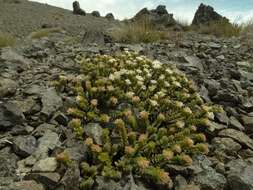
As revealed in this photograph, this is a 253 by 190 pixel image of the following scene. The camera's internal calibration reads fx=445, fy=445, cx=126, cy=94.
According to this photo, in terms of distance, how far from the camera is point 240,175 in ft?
15.8

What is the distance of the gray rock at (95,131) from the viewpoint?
17.1ft

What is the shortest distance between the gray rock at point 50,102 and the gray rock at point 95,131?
618 mm

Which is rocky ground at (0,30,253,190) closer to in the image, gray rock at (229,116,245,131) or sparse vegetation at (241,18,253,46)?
gray rock at (229,116,245,131)

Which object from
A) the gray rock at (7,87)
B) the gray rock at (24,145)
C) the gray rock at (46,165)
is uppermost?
the gray rock at (7,87)

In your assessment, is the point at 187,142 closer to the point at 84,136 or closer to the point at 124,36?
the point at 84,136

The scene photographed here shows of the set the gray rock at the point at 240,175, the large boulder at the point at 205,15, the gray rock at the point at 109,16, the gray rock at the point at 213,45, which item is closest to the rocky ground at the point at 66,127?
the gray rock at the point at 240,175

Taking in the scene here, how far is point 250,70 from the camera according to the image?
357 inches

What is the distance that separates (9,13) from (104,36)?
607 inches

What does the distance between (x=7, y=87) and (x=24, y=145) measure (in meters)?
1.69

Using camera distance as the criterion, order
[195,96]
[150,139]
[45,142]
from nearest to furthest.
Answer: [45,142] < [150,139] < [195,96]

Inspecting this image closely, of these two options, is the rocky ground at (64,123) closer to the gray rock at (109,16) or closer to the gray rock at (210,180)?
the gray rock at (210,180)

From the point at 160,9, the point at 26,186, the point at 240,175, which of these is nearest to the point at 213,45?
the point at 240,175

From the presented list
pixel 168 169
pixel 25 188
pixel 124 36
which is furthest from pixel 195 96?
pixel 124 36

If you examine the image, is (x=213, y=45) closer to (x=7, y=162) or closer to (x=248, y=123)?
(x=248, y=123)
